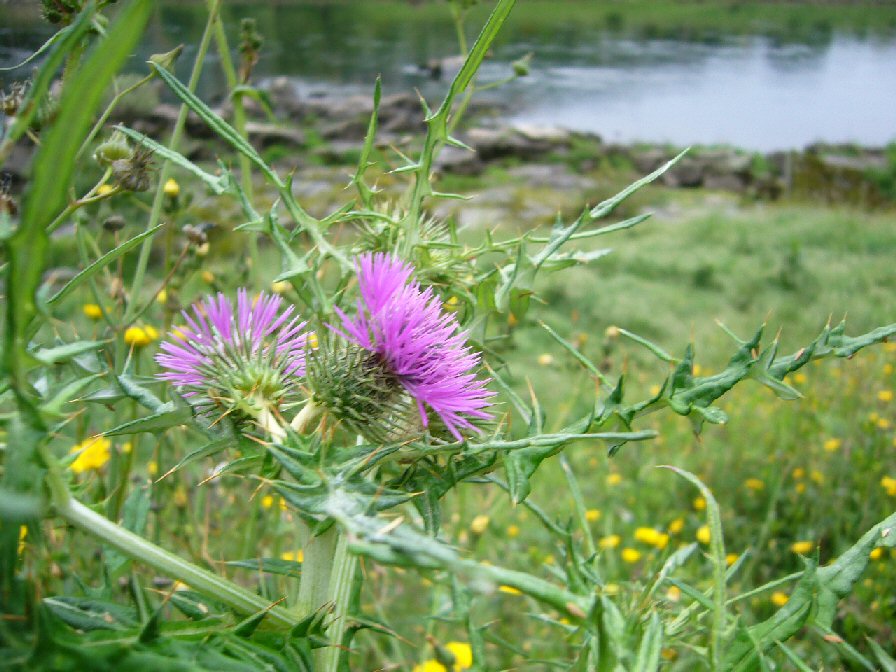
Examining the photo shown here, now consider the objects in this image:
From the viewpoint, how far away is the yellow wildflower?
201cm

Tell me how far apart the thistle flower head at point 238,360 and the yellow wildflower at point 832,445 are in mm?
1812

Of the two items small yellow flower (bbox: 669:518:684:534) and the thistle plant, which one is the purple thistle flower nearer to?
the thistle plant

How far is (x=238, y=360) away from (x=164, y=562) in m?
0.18

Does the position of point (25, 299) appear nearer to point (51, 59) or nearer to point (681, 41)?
point (51, 59)

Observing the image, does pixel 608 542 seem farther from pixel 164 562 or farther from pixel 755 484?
pixel 164 562

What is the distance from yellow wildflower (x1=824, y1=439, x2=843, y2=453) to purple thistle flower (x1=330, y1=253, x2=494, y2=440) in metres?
1.76

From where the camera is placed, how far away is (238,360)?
56cm

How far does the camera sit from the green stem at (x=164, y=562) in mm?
376

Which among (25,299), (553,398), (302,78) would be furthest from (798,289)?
(302,78)

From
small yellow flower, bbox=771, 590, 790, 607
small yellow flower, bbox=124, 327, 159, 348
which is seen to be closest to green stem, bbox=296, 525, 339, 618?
small yellow flower, bbox=124, 327, 159, 348

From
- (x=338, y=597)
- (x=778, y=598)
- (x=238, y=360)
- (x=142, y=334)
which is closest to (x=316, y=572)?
(x=338, y=597)

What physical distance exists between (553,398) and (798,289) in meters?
2.02

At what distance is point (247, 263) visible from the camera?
4.43ft

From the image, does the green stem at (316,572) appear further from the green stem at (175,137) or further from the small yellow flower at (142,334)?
the small yellow flower at (142,334)
